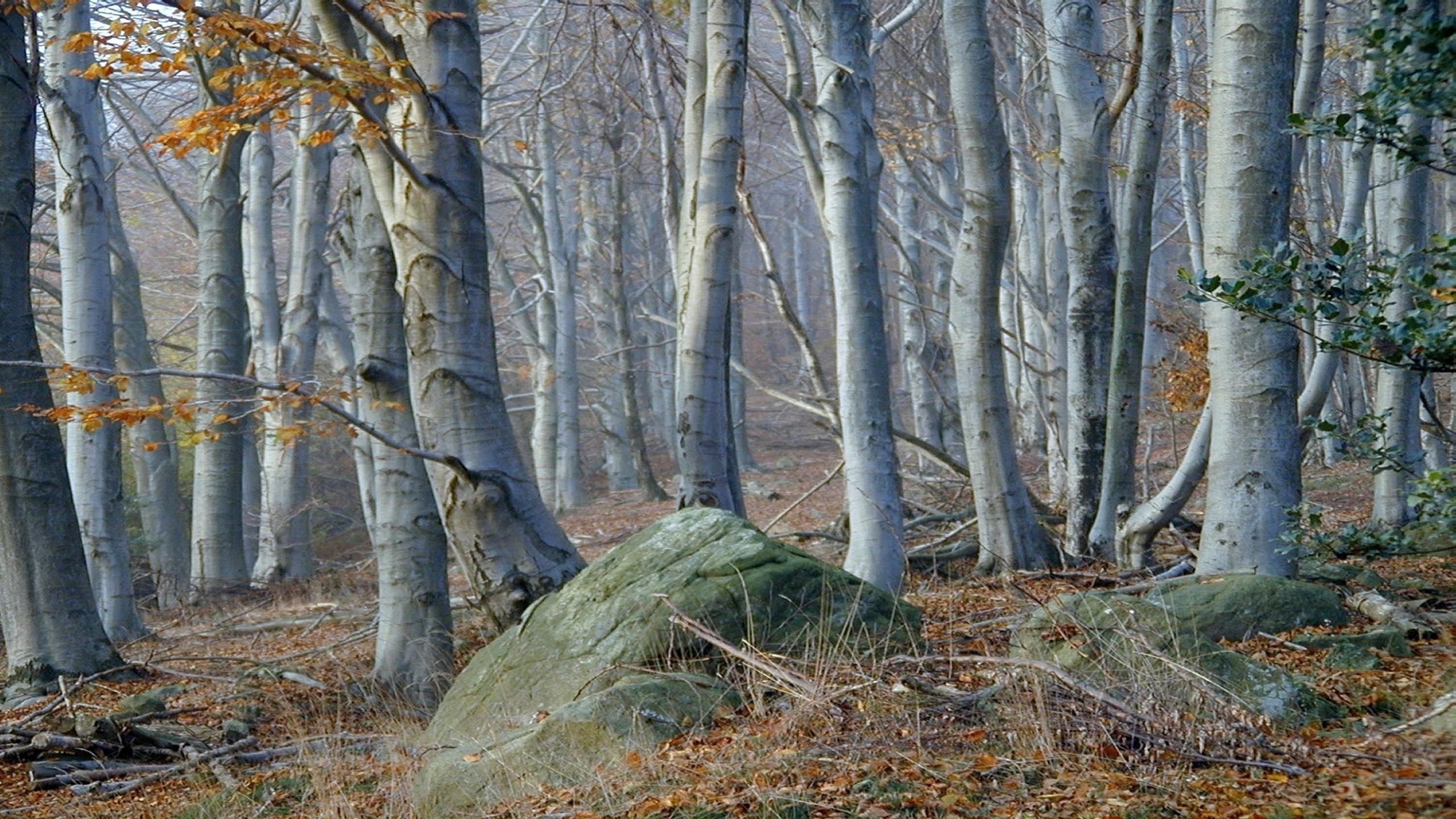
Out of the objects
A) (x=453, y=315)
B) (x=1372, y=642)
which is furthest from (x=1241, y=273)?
(x=453, y=315)

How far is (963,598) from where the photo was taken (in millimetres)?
7961

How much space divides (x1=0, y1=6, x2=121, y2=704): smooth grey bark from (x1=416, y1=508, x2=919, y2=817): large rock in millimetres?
3580

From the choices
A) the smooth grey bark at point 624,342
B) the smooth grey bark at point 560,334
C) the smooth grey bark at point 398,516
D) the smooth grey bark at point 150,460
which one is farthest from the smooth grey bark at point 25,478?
A: the smooth grey bark at point 624,342

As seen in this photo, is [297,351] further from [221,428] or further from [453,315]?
[453,315]

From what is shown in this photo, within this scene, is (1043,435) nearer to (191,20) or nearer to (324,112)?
(324,112)

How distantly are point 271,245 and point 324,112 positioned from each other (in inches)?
168

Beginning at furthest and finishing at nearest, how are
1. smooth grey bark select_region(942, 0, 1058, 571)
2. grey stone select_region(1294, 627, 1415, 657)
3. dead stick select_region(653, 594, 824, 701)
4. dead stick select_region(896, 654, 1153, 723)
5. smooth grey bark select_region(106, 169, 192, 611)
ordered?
smooth grey bark select_region(106, 169, 192, 611)
smooth grey bark select_region(942, 0, 1058, 571)
grey stone select_region(1294, 627, 1415, 657)
dead stick select_region(653, 594, 824, 701)
dead stick select_region(896, 654, 1153, 723)

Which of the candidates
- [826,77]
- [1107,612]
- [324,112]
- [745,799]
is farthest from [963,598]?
[324,112]

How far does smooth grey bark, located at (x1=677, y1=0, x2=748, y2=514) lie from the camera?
7953 millimetres

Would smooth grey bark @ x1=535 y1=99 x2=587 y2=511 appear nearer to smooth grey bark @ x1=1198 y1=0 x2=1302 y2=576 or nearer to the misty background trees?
the misty background trees

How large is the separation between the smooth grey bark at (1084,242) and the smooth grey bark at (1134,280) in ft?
0.83

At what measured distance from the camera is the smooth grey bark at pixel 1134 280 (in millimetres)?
8461

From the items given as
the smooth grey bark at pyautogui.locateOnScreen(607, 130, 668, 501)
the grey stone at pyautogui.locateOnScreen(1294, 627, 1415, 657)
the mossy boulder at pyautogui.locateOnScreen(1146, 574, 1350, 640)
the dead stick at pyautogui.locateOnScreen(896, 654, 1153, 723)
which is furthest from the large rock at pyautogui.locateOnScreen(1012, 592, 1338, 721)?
A: the smooth grey bark at pyautogui.locateOnScreen(607, 130, 668, 501)

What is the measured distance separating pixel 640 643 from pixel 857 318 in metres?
3.27
